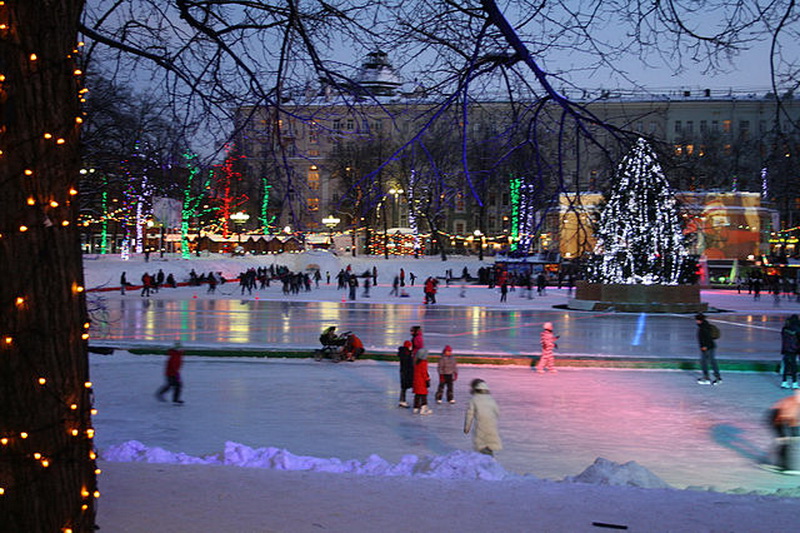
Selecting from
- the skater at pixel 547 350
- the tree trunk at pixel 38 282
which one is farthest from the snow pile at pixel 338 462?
the skater at pixel 547 350

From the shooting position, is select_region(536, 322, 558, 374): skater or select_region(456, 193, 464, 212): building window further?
select_region(536, 322, 558, 374): skater

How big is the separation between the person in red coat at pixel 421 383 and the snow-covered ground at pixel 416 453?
0.28 meters

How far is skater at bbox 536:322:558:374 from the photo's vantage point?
18.3m

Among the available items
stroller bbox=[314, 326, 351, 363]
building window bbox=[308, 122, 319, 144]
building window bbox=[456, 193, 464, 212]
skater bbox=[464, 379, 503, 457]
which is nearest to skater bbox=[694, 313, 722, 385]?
stroller bbox=[314, 326, 351, 363]

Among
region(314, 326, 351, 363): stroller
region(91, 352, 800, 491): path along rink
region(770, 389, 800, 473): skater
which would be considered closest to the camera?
region(770, 389, 800, 473): skater

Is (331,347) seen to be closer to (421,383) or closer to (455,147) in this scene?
(421,383)

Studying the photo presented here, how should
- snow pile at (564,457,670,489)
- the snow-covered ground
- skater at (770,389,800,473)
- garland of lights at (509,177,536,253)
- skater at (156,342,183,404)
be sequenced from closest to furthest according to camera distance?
garland of lights at (509,177,536,253), the snow-covered ground, snow pile at (564,457,670,489), skater at (770,389,800,473), skater at (156,342,183,404)

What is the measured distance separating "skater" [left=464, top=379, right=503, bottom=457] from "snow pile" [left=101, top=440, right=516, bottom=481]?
57cm

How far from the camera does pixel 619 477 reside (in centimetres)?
874

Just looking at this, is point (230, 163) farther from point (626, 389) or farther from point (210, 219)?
point (210, 219)

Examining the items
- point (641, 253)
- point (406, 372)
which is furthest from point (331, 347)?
point (641, 253)

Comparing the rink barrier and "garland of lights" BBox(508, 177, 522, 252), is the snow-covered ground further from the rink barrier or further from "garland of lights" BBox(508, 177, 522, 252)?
"garland of lights" BBox(508, 177, 522, 252)

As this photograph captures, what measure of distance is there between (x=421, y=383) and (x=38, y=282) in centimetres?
989

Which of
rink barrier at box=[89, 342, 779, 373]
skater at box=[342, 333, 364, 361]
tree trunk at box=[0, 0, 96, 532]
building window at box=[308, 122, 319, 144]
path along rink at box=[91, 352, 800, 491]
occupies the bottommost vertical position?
path along rink at box=[91, 352, 800, 491]
